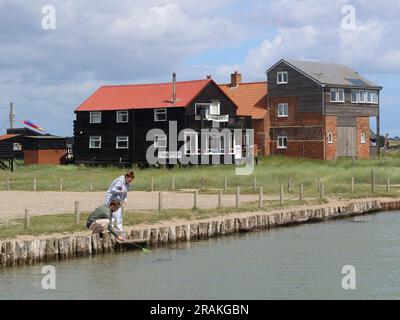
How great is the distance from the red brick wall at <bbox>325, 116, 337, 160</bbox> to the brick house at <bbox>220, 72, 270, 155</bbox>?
5.57 metres

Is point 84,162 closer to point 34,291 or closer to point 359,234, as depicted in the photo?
point 359,234

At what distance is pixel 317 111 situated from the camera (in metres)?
73.0

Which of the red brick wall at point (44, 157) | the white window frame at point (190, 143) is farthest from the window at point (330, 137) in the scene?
the red brick wall at point (44, 157)

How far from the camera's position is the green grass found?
88.3 ft

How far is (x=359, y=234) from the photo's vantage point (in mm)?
32969

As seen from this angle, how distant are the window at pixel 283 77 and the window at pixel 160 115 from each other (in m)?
12.0

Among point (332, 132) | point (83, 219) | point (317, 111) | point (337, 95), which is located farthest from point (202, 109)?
point (83, 219)

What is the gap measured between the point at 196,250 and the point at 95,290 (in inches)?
270

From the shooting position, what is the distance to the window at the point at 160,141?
68.8 meters

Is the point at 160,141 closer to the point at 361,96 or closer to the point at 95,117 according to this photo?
the point at 95,117

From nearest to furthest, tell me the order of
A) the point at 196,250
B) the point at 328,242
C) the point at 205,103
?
the point at 196,250 → the point at 328,242 → the point at 205,103

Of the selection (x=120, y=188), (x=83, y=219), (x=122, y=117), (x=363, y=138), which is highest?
(x=122, y=117)

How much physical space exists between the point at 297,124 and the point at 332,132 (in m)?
3.15
